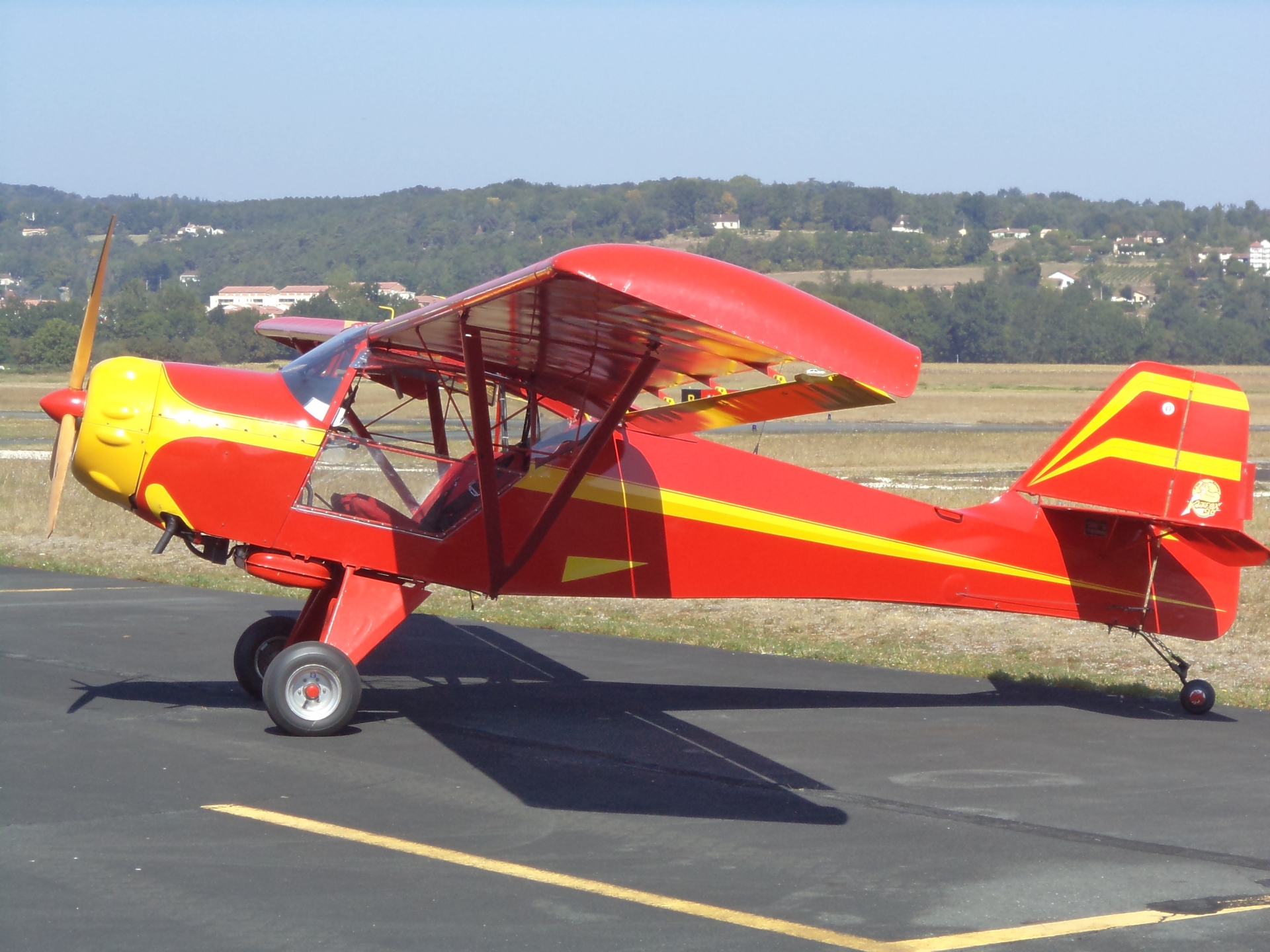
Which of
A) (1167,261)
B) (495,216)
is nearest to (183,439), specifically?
(495,216)

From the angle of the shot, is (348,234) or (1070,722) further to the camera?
(348,234)

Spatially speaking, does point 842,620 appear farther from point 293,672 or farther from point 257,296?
point 257,296

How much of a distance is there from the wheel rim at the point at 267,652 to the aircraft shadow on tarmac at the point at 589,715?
0.90 ft

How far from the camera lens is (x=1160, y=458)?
9180 millimetres

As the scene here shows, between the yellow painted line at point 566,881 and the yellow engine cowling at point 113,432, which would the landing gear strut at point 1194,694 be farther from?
the yellow engine cowling at point 113,432

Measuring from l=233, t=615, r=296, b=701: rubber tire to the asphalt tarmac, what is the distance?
0.14 m

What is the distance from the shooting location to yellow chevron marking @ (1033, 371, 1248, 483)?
927 centimetres

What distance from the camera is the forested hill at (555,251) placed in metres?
58.4

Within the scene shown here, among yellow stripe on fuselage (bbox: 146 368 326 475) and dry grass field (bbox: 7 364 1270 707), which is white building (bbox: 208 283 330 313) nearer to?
dry grass field (bbox: 7 364 1270 707)

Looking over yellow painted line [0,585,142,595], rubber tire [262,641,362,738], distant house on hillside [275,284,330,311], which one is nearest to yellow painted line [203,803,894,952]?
rubber tire [262,641,362,738]

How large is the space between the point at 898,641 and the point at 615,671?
3.72 metres

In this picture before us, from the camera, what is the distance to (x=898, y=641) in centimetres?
1308

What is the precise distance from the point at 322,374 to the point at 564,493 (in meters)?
1.87

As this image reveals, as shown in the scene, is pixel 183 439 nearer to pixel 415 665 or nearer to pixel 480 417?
pixel 480 417
